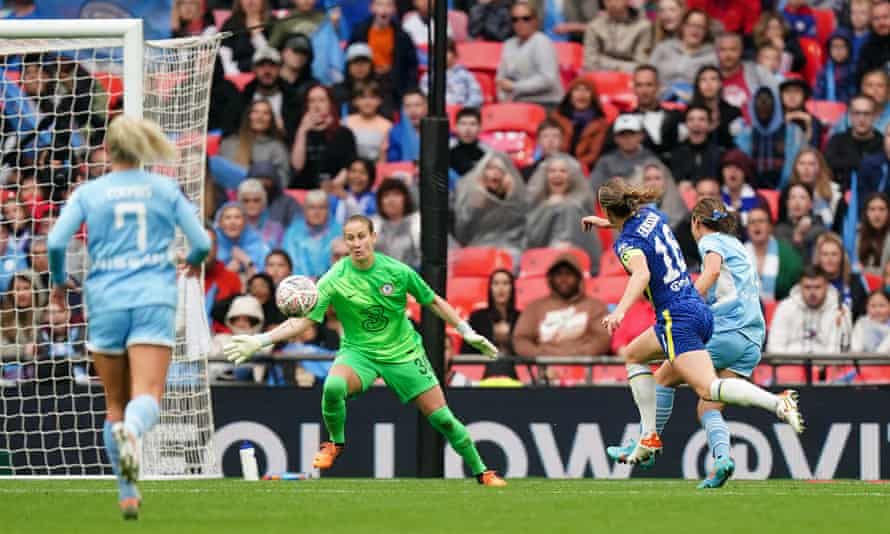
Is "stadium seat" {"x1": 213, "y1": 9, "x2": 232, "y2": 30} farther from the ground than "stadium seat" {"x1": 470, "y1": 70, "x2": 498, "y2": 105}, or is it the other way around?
"stadium seat" {"x1": 213, "y1": 9, "x2": 232, "y2": 30}

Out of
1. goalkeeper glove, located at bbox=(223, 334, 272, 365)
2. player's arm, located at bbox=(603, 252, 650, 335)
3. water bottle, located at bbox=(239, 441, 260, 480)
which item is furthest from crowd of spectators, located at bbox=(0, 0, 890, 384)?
player's arm, located at bbox=(603, 252, 650, 335)

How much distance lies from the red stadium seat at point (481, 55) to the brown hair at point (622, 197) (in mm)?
8010

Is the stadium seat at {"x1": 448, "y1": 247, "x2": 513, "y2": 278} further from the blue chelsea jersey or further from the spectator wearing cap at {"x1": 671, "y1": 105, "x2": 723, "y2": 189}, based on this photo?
the blue chelsea jersey

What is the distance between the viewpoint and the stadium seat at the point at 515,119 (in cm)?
Answer: 1845

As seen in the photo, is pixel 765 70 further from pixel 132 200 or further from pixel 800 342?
pixel 132 200

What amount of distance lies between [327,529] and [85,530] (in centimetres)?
106

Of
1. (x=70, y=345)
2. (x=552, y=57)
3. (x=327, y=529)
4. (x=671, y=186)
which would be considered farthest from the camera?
(x=552, y=57)

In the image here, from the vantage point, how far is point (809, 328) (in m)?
16.5

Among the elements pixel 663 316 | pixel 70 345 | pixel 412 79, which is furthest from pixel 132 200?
pixel 412 79

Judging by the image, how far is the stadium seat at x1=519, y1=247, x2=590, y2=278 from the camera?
1750 cm

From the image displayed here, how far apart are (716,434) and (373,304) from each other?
2.55 metres

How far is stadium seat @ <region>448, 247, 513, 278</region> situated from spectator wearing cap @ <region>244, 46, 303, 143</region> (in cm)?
230

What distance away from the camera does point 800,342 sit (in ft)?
54.1

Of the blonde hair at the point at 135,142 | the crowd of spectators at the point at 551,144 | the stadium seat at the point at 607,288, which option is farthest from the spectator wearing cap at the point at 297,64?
the blonde hair at the point at 135,142
